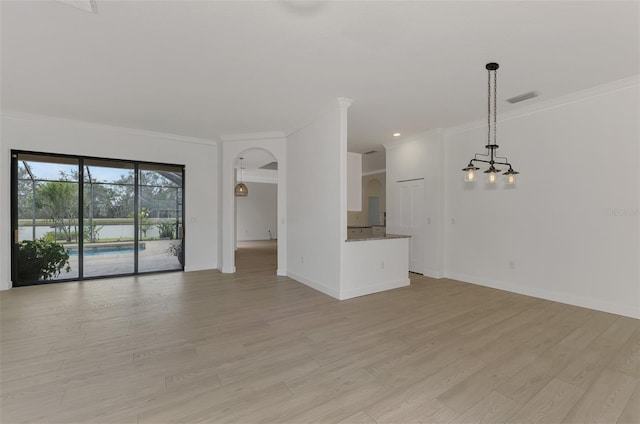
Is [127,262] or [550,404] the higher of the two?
[127,262]

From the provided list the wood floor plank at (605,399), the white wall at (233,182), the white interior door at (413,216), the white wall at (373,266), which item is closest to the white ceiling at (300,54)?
the white wall at (233,182)

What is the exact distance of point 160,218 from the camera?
6199 millimetres

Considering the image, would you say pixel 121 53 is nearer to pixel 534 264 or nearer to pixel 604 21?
pixel 604 21

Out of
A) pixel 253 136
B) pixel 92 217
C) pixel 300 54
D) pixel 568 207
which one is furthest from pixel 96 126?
pixel 568 207

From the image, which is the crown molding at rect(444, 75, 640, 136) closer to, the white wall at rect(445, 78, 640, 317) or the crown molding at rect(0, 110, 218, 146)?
the white wall at rect(445, 78, 640, 317)

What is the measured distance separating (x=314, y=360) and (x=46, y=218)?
18.9 ft

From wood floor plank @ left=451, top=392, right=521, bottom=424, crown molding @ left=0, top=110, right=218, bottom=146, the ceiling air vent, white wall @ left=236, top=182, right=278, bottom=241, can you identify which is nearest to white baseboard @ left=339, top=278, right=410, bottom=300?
wood floor plank @ left=451, top=392, right=521, bottom=424

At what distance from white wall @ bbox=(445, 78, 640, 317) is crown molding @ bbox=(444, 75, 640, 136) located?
0.04 ft

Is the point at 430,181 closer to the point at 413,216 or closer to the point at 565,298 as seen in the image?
the point at 413,216

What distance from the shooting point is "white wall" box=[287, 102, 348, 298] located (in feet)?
14.5

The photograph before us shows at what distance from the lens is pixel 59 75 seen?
350cm

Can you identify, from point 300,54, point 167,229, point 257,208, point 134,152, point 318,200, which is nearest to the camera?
point 300,54

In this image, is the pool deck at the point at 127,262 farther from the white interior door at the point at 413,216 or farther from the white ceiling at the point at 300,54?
the white interior door at the point at 413,216

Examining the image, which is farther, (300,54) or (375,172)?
(375,172)
